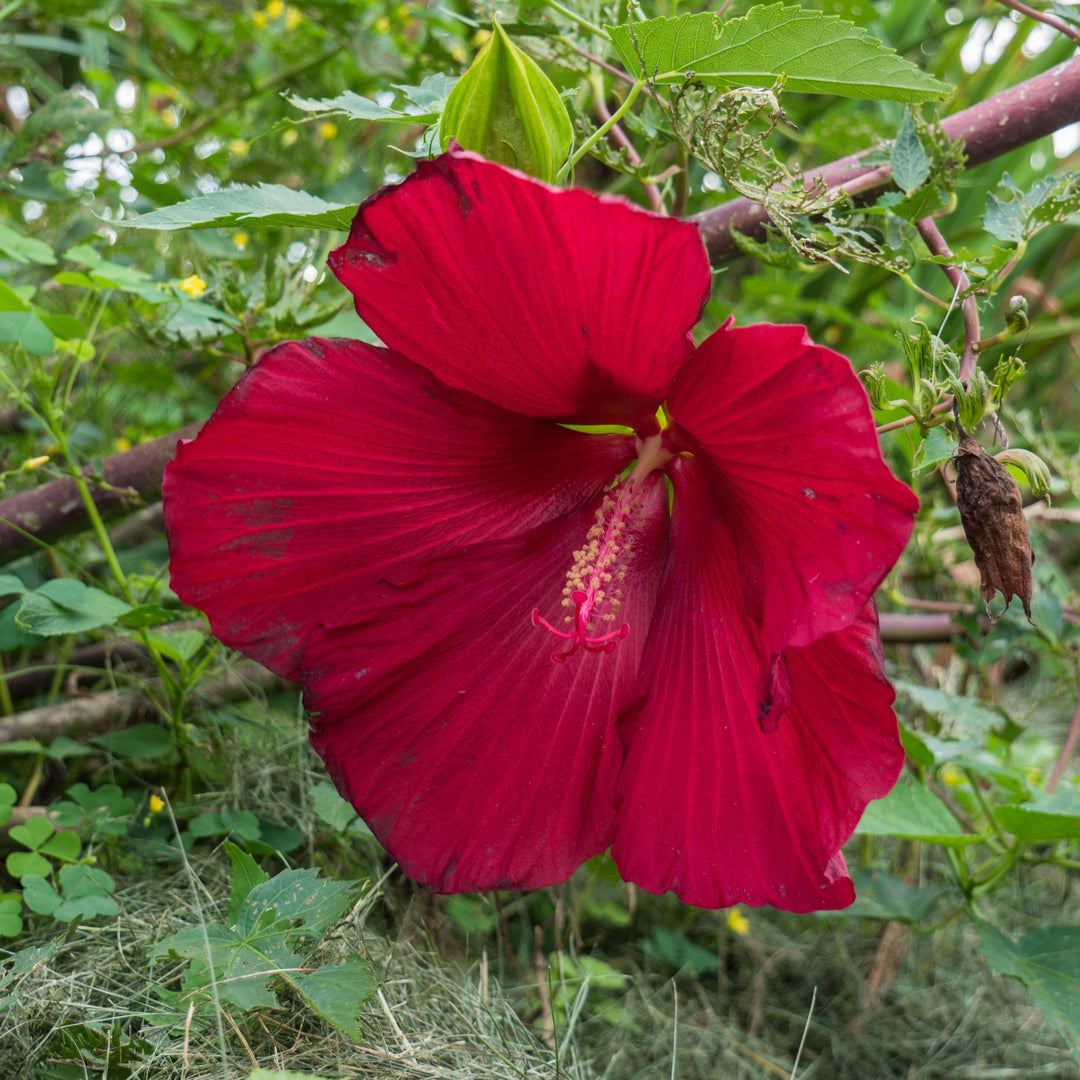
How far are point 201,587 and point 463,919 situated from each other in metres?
→ 0.42

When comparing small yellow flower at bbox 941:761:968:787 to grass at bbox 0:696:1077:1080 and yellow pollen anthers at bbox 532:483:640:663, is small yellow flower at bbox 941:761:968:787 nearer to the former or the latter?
grass at bbox 0:696:1077:1080

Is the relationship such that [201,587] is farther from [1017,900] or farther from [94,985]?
[1017,900]

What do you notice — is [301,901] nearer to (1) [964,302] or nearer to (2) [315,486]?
(2) [315,486]

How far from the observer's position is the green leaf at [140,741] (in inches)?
32.3

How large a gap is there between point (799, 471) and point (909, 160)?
0.96 feet

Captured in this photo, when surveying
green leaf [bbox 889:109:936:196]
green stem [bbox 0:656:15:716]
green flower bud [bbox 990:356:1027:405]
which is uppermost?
green leaf [bbox 889:109:936:196]

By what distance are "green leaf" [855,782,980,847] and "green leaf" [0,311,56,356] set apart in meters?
0.79

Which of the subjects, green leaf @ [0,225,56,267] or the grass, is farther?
green leaf @ [0,225,56,267]

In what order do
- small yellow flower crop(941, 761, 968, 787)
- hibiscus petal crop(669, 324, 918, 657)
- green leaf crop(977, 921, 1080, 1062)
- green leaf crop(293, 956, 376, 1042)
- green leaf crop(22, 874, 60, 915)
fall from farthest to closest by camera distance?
small yellow flower crop(941, 761, 968, 787) < green leaf crop(977, 921, 1080, 1062) < green leaf crop(22, 874, 60, 915) < green leaf crop(293, 956, 376, 1042) < hibiscus petal crop(669, 324, 918, 657)

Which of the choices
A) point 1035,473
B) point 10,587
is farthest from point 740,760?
point 10,587

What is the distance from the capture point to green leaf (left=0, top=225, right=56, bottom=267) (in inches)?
34.4

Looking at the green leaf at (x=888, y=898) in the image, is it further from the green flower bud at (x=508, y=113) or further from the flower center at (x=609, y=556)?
the green flower bud at (x=508, y=113)

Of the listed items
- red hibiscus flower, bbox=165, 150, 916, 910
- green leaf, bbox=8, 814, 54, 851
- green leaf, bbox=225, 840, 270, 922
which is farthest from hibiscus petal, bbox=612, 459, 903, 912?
green leaf, bbox=8, 814, 54, 851

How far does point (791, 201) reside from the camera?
2.01ft
